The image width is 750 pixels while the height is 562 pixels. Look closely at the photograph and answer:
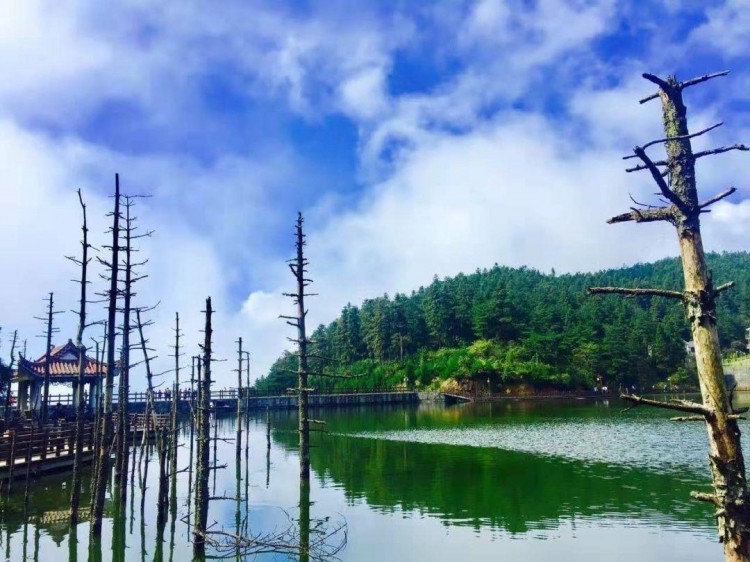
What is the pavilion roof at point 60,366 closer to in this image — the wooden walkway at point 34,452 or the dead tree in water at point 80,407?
the wooden walkway at point 34,452

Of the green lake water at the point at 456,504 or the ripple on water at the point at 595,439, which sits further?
the ripple on water at the point at 595,439

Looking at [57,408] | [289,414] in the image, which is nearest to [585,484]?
[57,408]

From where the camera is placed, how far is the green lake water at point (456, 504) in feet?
57.2

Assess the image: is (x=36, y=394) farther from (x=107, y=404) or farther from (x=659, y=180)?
→ (x=659, y=180)

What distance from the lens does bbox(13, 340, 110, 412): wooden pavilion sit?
136 ft

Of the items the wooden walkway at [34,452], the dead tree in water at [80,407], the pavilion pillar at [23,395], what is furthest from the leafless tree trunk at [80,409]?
the pavilion pillar at [23,395]

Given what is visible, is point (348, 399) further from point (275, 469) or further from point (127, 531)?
point (127, 531)

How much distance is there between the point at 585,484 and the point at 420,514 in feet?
27.7

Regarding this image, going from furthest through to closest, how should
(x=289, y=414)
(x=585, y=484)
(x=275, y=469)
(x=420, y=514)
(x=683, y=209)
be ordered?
(x=289, y=414) < (x=275, y=469) < (x=585, y=484) < (x=420, y=514) < (x=683, y=209)

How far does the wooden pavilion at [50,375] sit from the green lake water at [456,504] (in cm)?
951

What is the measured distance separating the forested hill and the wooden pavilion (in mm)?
44921

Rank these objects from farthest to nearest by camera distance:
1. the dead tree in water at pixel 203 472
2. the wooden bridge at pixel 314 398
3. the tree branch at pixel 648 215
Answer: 1. the wooden bridge at pixel 314 398
2. the dead tree in water at pixel 203 472
3. the tree branch at pixel 648 215

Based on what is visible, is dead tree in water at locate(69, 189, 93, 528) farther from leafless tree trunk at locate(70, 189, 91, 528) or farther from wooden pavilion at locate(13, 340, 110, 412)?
wooden pavilion at locate(13, 340, 110, 412)

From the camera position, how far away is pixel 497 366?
3826 inches
